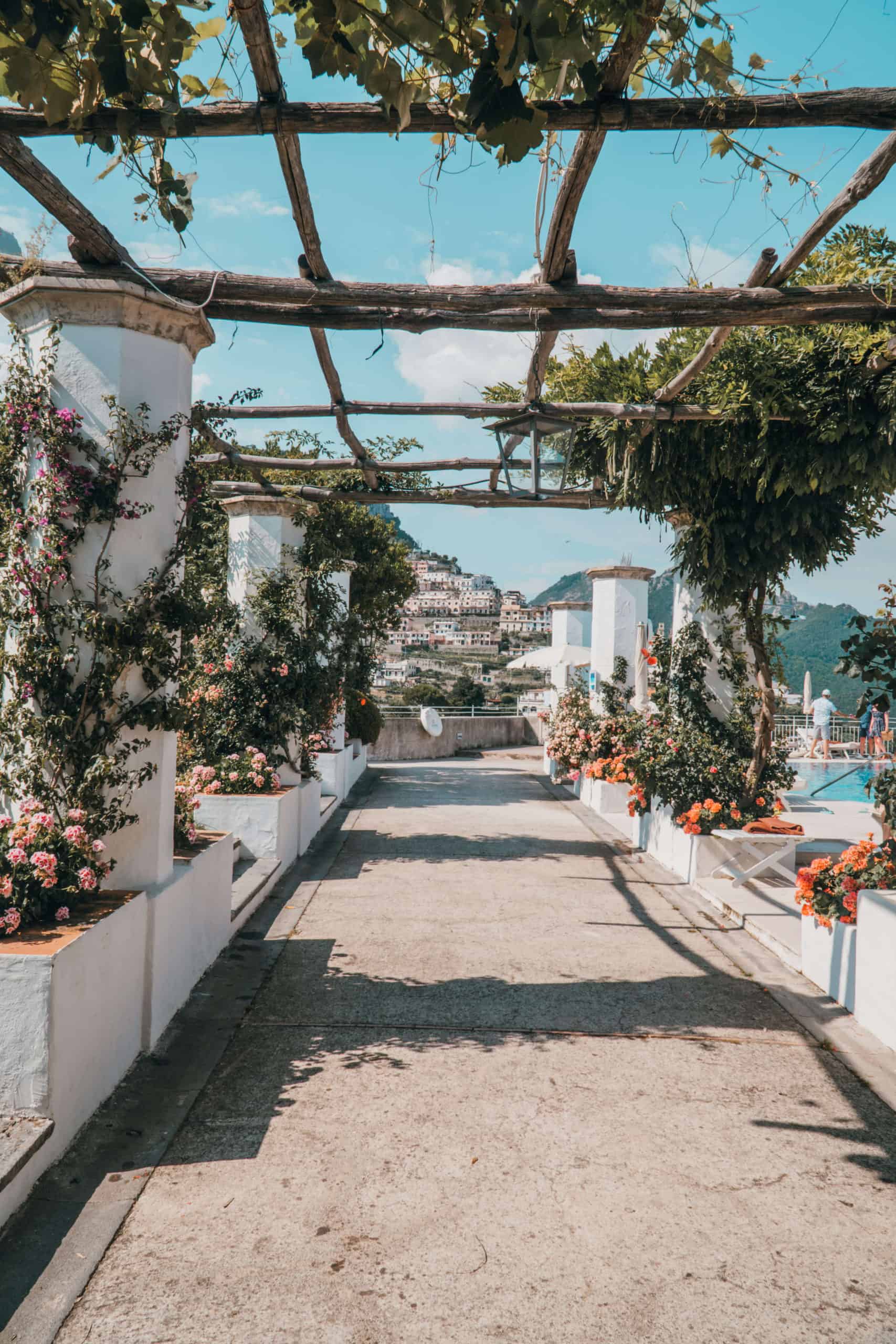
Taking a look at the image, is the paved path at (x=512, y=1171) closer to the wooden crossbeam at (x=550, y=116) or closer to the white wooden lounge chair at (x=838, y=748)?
the wooden crossbeam at (x=550, y=116)

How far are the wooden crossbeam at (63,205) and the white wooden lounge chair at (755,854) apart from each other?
Result: 17.5 feet

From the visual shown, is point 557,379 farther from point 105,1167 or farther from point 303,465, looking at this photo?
point 105,1167

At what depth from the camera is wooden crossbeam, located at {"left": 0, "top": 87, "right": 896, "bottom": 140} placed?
10.3 feet

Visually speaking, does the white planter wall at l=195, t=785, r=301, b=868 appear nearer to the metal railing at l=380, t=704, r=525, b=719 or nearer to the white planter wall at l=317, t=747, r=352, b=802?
the white planter wall at l=317, t=747, r=352, b=802

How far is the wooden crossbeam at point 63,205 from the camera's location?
10.8 feet

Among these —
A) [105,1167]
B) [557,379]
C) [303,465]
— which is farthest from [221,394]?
[105,1167]

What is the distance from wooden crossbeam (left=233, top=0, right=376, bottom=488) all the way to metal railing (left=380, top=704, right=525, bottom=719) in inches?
636

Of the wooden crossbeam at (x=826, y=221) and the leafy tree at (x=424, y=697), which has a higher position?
the wooden crossbeam at (x=826, y=221)

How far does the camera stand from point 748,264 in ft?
14.0

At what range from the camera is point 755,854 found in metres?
6.79

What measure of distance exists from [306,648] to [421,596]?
121m

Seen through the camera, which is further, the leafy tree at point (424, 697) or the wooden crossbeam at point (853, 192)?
the leafy tree at point (424, 697)

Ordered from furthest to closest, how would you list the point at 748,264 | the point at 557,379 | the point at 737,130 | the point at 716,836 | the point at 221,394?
the point at 716,836
the point at 557,379
the point at 221,394
the point at 748,264
the point at 737,130

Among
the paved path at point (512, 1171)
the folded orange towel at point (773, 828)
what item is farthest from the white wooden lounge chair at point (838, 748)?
the paved path at point (512, 1171)
